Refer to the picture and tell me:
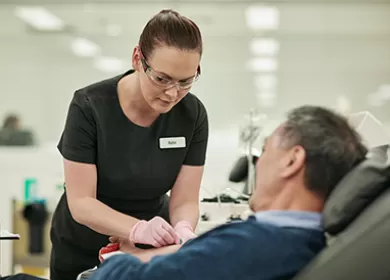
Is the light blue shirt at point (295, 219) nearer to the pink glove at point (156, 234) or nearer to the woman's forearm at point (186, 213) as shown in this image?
the pink glove at point (156, 234)

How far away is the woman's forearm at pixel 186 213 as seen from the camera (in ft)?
5.82

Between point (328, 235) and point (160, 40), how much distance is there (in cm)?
70

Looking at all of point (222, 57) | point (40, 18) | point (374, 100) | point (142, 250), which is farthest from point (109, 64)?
point (142, 250)

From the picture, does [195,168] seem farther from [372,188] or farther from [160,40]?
[372,188]

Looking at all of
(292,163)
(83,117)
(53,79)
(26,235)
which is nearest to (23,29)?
(53,79)

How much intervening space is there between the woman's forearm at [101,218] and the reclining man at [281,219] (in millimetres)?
327

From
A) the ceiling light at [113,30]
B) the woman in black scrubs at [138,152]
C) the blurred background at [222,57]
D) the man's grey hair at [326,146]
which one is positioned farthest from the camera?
the ceiling light at [113,30]

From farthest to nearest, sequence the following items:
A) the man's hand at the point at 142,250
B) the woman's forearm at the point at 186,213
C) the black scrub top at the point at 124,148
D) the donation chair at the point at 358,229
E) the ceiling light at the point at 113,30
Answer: the ceiling light at the point at 113,30 < the woman's forearm at the point at 186,213 < the black scrub top at the point at 124,148 < the man's hand at the point at 142,250 < the donation chair at the point at 358,229

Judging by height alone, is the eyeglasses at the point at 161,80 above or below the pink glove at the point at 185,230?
above

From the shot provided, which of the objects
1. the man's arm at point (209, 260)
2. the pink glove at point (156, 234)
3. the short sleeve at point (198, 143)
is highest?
the short sleeve at point (198, 143)

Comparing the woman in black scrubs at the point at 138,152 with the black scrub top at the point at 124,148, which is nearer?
the woman in black scrubs at the point at 138,152

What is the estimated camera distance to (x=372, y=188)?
107cm

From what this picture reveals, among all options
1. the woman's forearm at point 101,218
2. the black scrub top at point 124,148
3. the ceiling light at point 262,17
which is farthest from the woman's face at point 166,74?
the ceiling light at point 262,17

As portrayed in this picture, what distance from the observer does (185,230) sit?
166 centimetres
